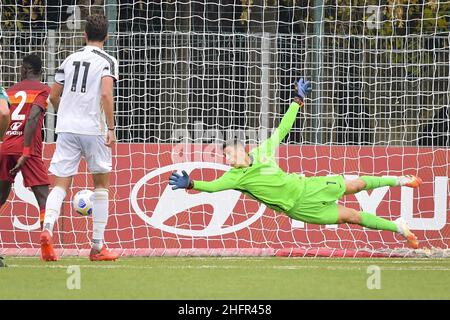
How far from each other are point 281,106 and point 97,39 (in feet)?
14.0

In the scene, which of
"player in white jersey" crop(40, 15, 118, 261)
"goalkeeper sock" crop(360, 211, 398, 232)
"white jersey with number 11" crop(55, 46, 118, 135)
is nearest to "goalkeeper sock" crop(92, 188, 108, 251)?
"player in white jersey" crop(40, 15, 118, 261)

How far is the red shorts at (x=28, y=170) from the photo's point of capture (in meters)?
11.4

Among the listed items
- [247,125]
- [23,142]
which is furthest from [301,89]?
[247,125]

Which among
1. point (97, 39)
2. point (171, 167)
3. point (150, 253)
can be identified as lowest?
point (150, 253)

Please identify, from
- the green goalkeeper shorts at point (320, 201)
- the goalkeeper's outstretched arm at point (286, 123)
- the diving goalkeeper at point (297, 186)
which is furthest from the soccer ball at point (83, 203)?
the green goalkeeper shorts at point (320, 201)

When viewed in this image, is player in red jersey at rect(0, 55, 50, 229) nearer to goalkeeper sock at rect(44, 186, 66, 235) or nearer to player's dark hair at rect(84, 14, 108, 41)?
goalkeeper sock at rect(44, 186, 66, 235)

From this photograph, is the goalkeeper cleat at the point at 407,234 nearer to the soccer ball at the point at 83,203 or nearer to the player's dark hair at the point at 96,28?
the soccer ball at the point at 83,203

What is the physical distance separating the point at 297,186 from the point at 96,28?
250 cm

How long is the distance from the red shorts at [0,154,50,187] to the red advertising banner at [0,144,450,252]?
180cm

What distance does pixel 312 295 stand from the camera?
7938mm

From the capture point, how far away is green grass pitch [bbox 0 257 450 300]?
26.2ft

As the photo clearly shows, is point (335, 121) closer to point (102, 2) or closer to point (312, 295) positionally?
point (102, 2)

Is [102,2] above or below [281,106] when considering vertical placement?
above
